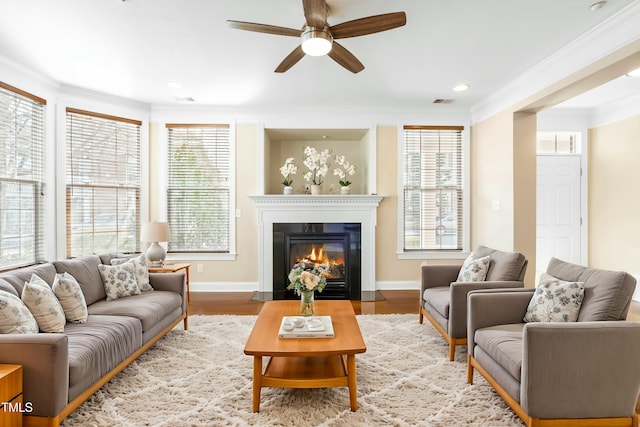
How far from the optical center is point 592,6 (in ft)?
7.96

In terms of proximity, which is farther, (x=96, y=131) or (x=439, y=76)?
(x=96, y=131)

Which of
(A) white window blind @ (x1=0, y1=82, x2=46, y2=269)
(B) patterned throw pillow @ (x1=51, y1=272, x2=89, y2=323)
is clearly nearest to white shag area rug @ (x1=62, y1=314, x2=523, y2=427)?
(B) patterned throw pillow @ (x1=51, y1=272, x2=89, y2=323)

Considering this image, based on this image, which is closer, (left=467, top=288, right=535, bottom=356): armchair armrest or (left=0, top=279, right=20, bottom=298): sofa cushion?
(left=0, top=279, right=20, bottom=298): sofa cushion

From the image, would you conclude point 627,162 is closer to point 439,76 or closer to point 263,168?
point 439,76

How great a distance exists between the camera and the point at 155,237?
4.20 metres

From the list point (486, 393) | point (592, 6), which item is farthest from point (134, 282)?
point (592, 6)

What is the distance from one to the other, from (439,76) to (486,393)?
10.2 feet

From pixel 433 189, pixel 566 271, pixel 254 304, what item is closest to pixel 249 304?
pixel 254 304

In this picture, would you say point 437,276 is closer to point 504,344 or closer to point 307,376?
point 504,344

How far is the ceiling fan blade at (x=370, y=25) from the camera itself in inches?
82.7

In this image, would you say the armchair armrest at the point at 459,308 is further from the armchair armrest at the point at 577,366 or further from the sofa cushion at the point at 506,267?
the armchair armrest at the point at 577,366

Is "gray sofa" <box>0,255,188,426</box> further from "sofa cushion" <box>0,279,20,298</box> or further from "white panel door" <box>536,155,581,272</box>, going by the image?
"white panel door" <box>536,155,581,272</box>

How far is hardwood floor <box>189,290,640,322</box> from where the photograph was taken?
415cm

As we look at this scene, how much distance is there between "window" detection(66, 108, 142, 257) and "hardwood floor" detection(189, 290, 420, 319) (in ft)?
4.22
